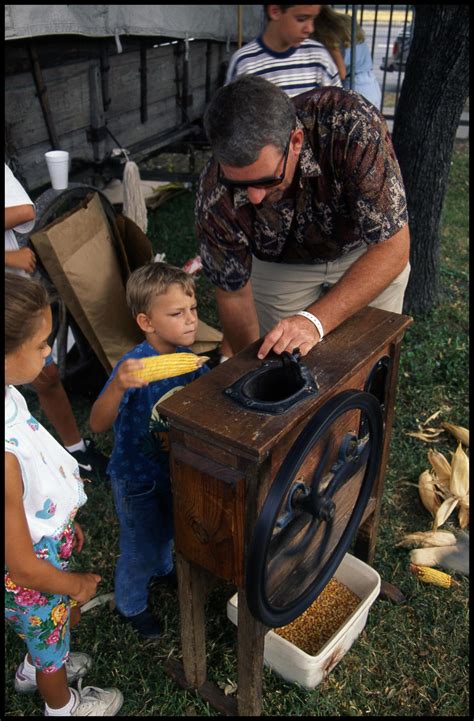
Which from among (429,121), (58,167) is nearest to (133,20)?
(58,167)

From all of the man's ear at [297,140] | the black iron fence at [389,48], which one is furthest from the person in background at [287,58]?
the man's ear at [297,140]

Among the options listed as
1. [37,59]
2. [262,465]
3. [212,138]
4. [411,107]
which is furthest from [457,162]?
[262,465]

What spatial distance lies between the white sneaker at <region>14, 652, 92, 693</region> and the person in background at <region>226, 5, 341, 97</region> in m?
3.00

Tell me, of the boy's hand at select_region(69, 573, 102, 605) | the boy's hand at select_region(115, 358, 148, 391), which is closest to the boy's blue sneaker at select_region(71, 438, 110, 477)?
the boy's hand at select_region(69, 573, 102, 605)

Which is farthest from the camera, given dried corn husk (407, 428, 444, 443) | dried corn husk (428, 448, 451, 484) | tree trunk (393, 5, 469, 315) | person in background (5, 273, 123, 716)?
tree trunk (393, 5, 469, 315)

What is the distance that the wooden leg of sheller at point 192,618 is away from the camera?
6.65 ft

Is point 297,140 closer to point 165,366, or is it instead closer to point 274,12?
point 165,366

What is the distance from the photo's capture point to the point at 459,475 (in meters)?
3.15

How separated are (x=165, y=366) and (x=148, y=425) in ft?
1.02

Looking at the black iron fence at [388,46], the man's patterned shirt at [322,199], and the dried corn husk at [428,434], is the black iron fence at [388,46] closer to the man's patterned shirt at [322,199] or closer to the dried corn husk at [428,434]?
the man's patterned shirt at [322,199]

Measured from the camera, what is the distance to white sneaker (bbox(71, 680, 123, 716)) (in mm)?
2131

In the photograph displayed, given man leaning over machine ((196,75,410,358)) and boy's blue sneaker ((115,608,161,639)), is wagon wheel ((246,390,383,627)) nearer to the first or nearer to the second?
man leaning over machine ((196,75,410,358))

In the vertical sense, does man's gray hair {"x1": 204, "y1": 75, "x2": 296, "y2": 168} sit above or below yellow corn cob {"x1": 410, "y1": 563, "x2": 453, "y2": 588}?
above

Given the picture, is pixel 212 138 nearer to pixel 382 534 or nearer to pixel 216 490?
pixel 216 490
